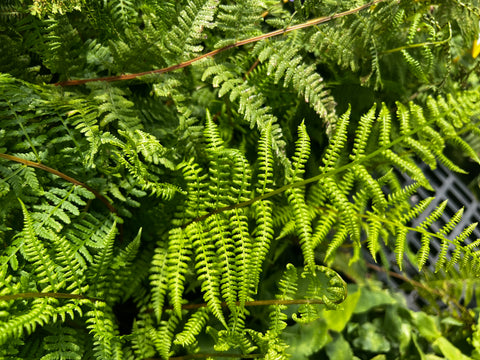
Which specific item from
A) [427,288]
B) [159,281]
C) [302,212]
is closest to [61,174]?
[159,281]

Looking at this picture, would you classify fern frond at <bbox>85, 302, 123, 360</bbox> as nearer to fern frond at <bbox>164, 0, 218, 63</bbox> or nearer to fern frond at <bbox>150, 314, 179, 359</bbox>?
fern frond at <bbox>150, 314, 179, 359</bbox>

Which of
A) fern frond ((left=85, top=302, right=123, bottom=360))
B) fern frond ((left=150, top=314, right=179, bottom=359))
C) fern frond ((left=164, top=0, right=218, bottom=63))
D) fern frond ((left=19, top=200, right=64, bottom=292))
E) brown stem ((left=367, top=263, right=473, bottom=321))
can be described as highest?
fern frond ((left=164, top=0, right=218, bottom=63))

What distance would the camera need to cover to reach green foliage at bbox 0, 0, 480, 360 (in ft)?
3.09

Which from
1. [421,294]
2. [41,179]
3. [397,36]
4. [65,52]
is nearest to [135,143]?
[41,179]

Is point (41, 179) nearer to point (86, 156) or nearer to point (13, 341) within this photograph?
point (86, 156)

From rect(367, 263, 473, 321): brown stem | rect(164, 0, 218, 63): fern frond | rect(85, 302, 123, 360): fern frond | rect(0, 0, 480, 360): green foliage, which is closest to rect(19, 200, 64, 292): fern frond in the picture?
rect(0, 0, 480, 360): green foliage

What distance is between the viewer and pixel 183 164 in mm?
985

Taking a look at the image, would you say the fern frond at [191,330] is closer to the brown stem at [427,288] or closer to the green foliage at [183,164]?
the green foliage at [183,164]

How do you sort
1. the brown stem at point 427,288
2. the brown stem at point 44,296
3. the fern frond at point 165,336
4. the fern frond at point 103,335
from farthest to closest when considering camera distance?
the brown stem at point 427,288 → the fern frond at point 165,336 → the fern frond at point 103,335 → the brown stem at point 44,296

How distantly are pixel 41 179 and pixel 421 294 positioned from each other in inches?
63.0

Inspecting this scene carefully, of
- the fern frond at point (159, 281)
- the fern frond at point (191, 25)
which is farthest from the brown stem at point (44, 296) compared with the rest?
the fern frond at point (191, 25)

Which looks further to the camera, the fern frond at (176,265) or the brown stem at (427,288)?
the brown stem at (427,288)

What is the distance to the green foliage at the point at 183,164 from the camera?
0.94 m

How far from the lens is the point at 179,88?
3.76ft
